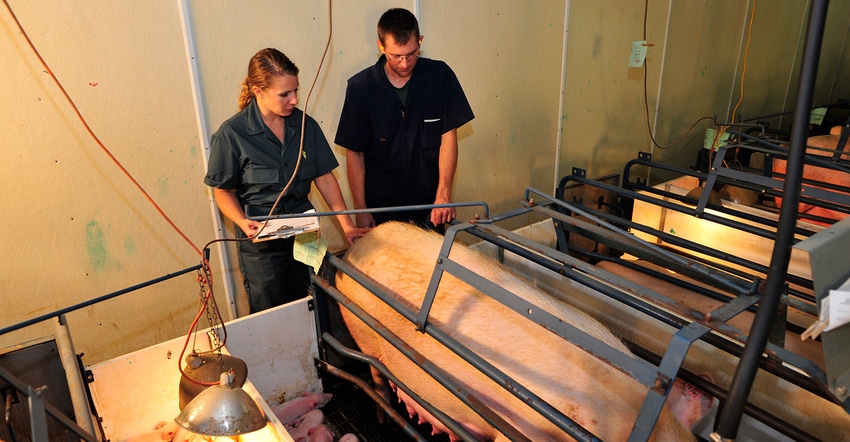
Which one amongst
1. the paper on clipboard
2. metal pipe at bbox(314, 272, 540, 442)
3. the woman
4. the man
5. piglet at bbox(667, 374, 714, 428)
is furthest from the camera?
the man

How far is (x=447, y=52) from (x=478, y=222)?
2.07 m

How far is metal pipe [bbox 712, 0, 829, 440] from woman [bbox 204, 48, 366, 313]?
1.83 metres

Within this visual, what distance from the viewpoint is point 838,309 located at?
0.79 metres

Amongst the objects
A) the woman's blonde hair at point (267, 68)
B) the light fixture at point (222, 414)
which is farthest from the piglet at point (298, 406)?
the woman's blonde hair at point (267, 68)

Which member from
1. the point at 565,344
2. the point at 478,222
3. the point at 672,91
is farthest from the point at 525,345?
the point at 672,91

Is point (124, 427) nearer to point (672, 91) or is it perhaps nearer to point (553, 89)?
point (553, 89)

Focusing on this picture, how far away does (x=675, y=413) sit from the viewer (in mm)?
1729

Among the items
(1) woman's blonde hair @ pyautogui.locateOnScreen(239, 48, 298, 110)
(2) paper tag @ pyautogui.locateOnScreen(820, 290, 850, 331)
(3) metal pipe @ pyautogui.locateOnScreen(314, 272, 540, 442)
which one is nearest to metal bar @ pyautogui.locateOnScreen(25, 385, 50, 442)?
(3) metal pipe @ pyautogui.locateOnScreen(314, 272, 540, 442)

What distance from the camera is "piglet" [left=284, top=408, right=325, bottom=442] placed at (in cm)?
220

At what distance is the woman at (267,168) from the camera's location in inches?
90.6

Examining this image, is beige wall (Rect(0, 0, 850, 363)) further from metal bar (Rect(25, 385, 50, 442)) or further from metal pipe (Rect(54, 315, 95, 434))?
metal bar (Rect(25, 385, 50, 442))

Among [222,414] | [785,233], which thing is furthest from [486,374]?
[785,233]

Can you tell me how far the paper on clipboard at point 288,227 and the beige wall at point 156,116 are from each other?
3.48ft

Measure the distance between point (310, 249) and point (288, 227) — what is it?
0.24 metres
